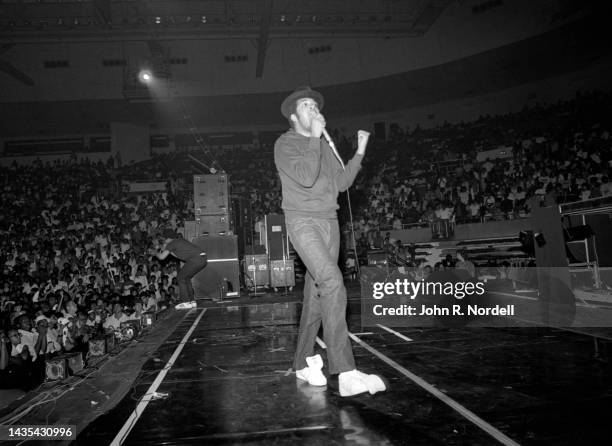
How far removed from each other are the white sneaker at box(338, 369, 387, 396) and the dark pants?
5.61 meters

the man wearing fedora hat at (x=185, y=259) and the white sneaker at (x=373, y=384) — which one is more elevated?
the man wearing fedora hat at (x=185, y=259)

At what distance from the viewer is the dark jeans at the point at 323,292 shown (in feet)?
7.43

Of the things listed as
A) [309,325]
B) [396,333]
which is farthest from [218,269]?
[309,325]

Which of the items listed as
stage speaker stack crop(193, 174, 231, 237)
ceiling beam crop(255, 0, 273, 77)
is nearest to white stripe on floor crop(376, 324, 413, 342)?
stage speaker stack crop(193, 174, 231, 237)

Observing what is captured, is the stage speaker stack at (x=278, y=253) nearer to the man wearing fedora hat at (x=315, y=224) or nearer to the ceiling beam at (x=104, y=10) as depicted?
the man wearing fedora hat at (x=315, y=224)

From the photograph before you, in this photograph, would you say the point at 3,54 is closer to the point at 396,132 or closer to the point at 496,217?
the point at 396,132

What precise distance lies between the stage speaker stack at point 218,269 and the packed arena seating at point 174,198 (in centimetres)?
70

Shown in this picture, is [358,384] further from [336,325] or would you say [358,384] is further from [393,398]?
[336,325]

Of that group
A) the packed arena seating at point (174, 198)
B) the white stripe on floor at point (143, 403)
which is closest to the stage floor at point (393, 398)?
the white stripe on floor at point (143, 403)

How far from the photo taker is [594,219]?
630 cm

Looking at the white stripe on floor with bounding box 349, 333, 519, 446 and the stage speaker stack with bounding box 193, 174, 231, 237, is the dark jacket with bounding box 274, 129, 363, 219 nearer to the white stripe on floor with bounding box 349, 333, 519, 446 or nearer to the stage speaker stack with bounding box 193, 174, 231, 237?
the white stripe on floor with bounding box 349, 333, 519, 446

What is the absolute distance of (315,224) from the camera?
245 centimetres

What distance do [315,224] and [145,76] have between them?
1635cm

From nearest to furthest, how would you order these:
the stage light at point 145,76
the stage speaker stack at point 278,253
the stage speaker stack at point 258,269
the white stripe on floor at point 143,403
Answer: the white stripe on floor at point 143,403
the stage speaker stack at point 278,253
the stage speaker stack at point 258,269
the stage light at point 145,76
